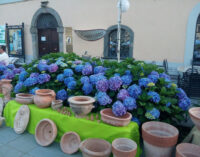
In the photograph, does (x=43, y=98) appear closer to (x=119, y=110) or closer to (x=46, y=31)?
(x=119, y=110)

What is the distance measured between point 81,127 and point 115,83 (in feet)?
2.29

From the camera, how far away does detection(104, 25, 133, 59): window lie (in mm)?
6820

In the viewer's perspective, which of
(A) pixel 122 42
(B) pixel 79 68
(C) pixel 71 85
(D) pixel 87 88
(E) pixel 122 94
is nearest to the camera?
(E) pixel 122 94

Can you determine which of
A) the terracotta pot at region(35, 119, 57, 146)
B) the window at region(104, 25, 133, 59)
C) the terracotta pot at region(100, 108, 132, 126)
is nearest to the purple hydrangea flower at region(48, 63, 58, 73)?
the terracotta pot at region(35, 119, 57, 146)

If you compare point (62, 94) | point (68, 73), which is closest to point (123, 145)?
point (62, 94)

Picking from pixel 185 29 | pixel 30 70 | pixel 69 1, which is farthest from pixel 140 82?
pixel 69 1

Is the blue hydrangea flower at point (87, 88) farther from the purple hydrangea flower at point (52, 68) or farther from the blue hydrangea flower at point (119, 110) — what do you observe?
the purple hydrangea flower at point (52, 68)

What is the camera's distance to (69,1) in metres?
7.89

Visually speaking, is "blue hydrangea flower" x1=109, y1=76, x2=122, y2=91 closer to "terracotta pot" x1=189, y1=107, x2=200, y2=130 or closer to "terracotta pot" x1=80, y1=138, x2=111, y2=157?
"terracotta pot" x1=80, y1=138, x2=111, y2=157

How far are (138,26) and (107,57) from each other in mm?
1685

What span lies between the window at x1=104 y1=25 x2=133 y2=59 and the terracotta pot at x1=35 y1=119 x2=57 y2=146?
4.94 meters

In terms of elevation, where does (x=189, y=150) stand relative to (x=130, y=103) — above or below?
below

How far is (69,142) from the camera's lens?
7.75 ft

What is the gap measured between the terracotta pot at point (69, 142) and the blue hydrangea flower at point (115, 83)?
748mm
